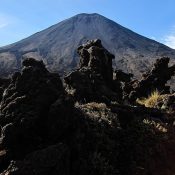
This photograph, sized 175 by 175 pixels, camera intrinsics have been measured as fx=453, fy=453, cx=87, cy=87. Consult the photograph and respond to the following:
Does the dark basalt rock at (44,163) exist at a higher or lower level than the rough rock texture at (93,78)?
lower

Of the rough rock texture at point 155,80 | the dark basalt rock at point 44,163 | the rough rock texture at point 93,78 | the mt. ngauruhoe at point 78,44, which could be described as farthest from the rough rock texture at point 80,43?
the dark basalt rock at point 44,163

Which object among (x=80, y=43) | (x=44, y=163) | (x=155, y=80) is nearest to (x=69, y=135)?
(x=44, y=163)

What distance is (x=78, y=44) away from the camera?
10400cm

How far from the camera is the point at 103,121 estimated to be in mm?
10875

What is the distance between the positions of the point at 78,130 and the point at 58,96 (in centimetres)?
94

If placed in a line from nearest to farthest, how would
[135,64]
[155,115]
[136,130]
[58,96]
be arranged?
1. [58,96]
2. [136,130]
3. [155,115]
4. [135,64]

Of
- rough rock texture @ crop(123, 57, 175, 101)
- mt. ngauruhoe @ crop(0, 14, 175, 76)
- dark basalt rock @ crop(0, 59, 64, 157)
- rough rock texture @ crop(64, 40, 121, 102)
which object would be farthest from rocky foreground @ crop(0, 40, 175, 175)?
A: mt. ngauruhoe @ crop(0, 14, 175, 76)

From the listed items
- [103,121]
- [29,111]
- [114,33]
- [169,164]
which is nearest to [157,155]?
[169,164]

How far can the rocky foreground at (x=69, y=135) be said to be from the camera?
845cm

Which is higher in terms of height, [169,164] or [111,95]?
[111,95]

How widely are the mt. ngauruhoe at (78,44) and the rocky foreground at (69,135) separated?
64.9 meters

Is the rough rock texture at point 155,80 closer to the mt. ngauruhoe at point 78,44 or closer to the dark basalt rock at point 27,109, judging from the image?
the dark basalt rock at point 27,109

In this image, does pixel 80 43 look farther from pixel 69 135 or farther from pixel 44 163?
pixel 44 163

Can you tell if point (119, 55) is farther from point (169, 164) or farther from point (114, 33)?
point (169, 164)
